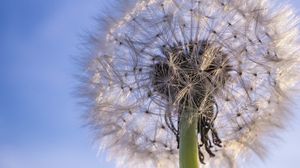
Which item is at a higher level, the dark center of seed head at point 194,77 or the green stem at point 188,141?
the dark center of seed head at point 194,77

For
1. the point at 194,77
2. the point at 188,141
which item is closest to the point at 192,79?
the point at 194,77

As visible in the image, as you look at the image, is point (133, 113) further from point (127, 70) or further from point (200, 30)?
point (200, 30)

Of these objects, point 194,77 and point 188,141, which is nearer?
point 188,141

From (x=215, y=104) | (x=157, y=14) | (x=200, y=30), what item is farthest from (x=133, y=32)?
(x=215, y=104)

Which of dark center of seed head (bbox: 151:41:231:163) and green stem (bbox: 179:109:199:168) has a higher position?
dark center of seed head (bbox: 151:41:231:163)

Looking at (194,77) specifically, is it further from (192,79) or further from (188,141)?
(188,141)

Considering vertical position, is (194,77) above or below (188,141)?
above
